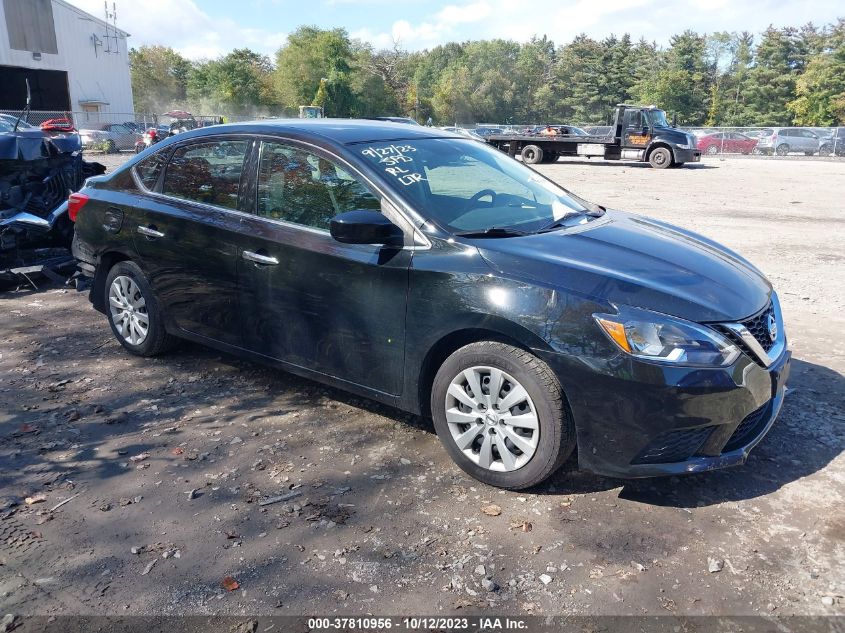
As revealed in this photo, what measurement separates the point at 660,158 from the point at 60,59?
3626 centimetres

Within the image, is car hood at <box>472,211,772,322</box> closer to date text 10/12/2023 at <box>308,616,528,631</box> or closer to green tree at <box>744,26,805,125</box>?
date text 10/12/2023 at <box>308,616,528,631</box>

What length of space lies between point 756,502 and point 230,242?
3230 millimetres

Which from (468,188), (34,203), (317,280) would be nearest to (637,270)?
(468,188)

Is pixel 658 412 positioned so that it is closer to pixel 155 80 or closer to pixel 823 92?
pixel 823 92

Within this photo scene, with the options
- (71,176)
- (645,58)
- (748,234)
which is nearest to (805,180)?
(748,234)

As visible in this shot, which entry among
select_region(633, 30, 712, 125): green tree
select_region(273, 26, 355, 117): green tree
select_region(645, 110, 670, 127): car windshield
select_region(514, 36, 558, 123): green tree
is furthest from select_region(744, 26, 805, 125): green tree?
select_region(645, 110, 670, 127): car windshield

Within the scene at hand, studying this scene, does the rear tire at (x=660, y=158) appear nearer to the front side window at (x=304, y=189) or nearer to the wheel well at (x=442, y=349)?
the front side window at (x=304, y=189)

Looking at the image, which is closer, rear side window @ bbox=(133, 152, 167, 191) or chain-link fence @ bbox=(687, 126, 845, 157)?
rear side window @ bbox=(133, 152, 167, 191)

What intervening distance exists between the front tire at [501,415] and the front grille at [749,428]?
74 cm

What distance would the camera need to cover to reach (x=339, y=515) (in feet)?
10.6

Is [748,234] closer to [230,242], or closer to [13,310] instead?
[230,242]

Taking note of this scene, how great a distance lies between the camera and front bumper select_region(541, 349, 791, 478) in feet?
9.78

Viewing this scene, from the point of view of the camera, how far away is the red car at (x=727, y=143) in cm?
4044

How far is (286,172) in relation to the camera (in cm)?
417
